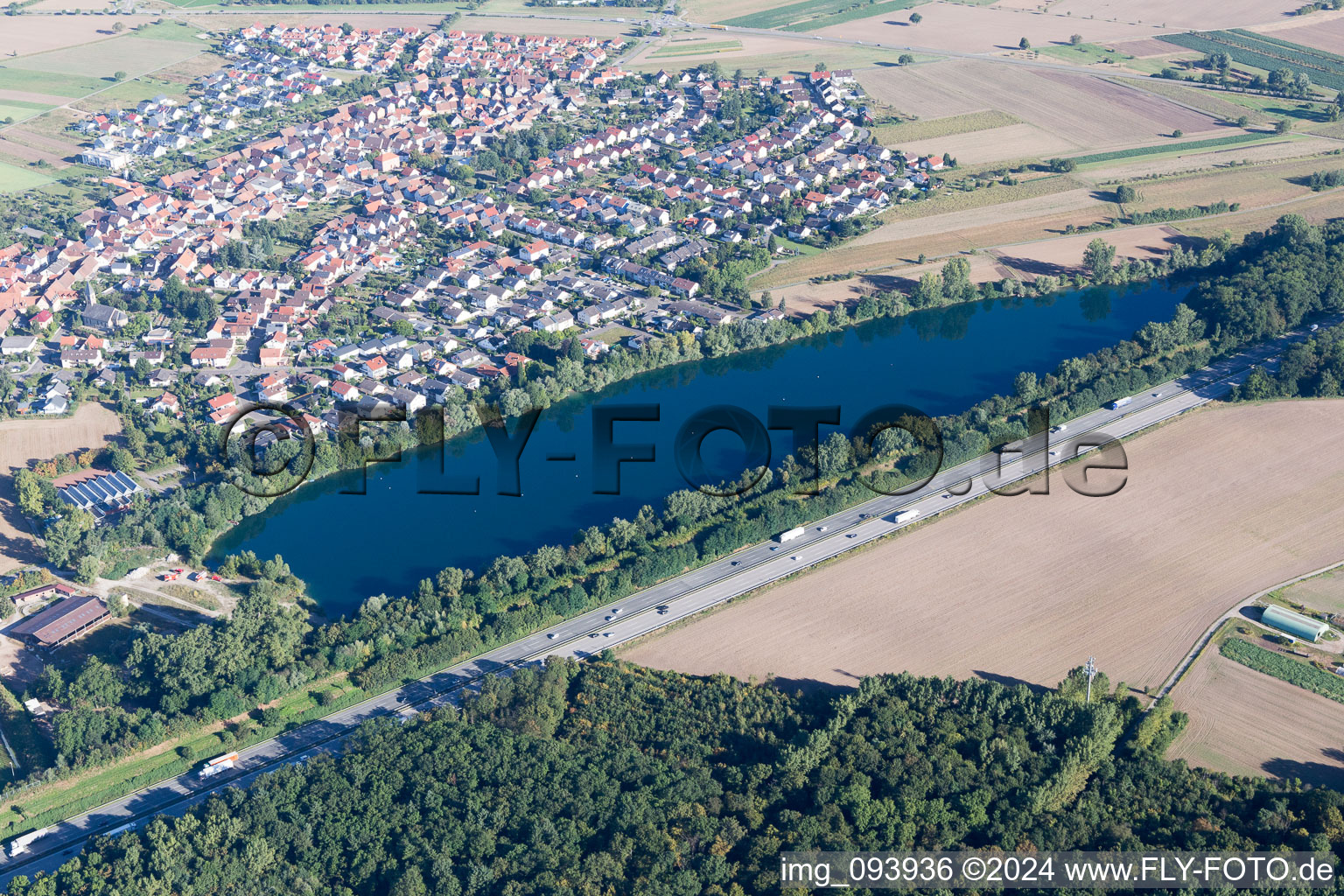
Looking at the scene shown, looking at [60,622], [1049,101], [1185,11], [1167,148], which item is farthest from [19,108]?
[1185,11]

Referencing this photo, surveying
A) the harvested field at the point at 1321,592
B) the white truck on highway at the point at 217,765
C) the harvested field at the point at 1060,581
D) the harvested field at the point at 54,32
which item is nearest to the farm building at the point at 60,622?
the white truck on highway at the point at 217,765

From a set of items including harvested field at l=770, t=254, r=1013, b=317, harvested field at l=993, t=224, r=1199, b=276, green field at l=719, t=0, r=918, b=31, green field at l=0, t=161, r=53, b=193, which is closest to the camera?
harvested field at l=770, t=254, r=1013, b=317

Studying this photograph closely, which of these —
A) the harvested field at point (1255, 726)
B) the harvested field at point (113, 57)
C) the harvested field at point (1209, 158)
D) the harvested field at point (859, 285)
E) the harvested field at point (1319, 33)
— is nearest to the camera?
the harvested field at point (1255, 726)

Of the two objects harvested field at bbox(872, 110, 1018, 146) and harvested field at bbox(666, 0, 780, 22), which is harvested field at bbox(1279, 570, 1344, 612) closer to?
harvested field at bbox(872, 110, 1018, 146)

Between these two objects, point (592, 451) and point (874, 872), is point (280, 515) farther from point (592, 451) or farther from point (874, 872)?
point (874, 872)

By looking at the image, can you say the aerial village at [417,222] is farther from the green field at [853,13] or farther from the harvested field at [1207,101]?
the harvested field at [1207,101]

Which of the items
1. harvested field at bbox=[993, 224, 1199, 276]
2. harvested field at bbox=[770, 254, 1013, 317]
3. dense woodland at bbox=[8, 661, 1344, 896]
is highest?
harvested field at bbox=[993, 224, 1199, 276]

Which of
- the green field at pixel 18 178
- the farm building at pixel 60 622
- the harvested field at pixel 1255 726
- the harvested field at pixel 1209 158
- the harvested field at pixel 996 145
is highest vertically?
the green field at pixel 18 178

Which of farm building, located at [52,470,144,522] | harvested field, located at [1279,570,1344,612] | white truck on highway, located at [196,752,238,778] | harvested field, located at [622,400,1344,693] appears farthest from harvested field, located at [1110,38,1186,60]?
white truck on highway, located at [196,752,238,778]
